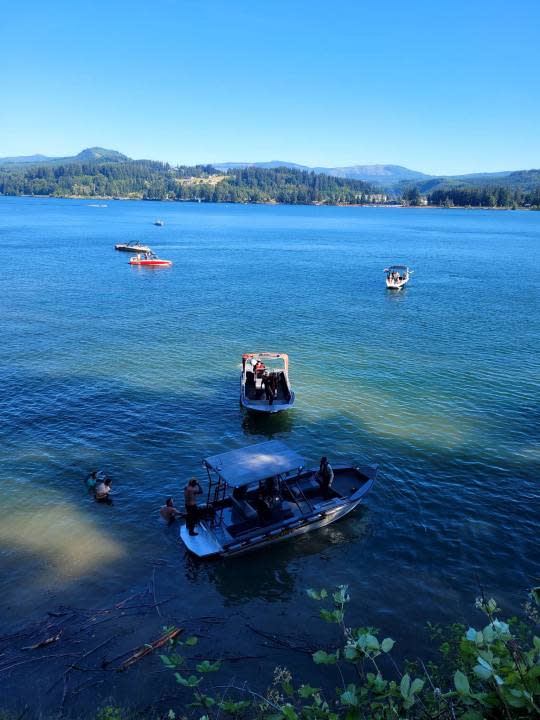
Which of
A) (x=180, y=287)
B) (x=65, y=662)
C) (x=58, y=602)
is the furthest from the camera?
(x=180, y=287)

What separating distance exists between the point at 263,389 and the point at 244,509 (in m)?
11.1

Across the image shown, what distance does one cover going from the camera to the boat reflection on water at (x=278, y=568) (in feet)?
53.6

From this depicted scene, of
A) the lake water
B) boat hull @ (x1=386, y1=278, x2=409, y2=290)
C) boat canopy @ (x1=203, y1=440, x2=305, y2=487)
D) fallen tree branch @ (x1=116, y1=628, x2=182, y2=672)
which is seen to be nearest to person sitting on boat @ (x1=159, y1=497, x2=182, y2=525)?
the lake water

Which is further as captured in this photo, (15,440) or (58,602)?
(15,440)

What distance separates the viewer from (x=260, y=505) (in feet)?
60.3

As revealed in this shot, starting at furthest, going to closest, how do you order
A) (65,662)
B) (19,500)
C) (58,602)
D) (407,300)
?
(407,300), (19,500), (58,602), (65,662)

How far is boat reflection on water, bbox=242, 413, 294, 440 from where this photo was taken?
27.0 m

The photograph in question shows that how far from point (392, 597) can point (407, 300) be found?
5071 centimetres

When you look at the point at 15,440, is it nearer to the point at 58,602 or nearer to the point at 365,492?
the point at 58,602

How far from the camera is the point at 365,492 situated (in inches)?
798

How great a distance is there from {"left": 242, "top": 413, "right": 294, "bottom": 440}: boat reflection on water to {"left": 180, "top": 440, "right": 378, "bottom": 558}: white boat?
639cm

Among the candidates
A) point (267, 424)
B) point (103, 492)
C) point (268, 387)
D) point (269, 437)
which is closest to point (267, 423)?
point (267, 424)

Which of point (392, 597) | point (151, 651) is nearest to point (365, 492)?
point (392, 597)

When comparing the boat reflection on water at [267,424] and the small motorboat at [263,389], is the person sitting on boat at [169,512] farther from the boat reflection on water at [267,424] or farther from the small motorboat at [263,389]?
the small motorboat at [263,389]
